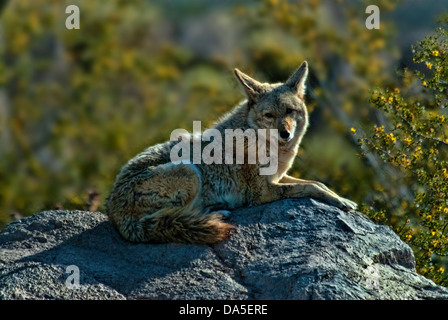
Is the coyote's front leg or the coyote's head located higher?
the coyote's head

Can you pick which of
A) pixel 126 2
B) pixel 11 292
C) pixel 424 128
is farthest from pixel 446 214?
pixel 126 2

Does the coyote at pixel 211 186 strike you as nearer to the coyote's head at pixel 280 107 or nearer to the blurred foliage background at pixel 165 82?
the coyote's head at pixel 280 107

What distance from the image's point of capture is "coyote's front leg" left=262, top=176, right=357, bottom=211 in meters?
7.88

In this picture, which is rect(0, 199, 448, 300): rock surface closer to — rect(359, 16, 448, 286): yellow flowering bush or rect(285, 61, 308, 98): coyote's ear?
rect(285, 61, 308, 98): coyote's ear

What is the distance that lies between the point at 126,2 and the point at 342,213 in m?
14.4

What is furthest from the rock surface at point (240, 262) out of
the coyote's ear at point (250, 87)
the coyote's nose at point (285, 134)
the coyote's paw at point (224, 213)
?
the coyote's ear at point (250, 87)

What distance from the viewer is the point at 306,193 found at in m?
7.95

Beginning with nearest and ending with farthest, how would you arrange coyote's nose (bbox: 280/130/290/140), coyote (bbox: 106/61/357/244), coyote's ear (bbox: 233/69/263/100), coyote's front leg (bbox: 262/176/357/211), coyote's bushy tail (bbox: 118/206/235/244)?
coyote's bushy tail (bbox: 118/206/235/244) → coyote (bbox: 106/61/357/244) → coyote's front leg (bbox: 262/176/357/211) → coyote's nose (bbox: 280/130/290/140) → coyote's ear (bbox: 233/69/263/100)

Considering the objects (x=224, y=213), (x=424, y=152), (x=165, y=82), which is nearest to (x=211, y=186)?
(x=224, y=213)

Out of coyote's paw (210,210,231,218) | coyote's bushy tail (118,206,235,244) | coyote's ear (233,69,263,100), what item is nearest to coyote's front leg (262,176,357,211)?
coyote's paw (210,210,231,218)

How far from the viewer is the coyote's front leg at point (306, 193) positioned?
7.88 metres

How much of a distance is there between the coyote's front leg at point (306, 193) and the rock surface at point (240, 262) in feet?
0.38

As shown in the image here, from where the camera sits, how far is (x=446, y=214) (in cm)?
1003
